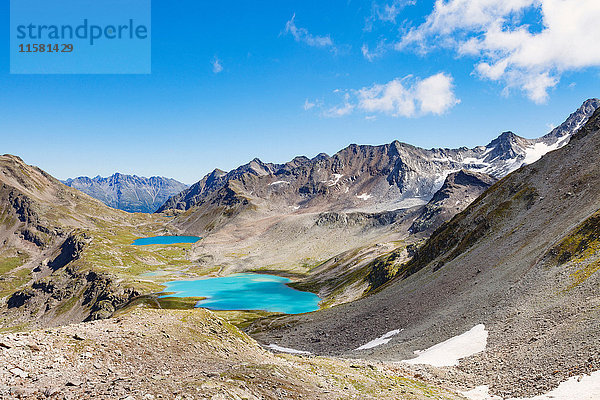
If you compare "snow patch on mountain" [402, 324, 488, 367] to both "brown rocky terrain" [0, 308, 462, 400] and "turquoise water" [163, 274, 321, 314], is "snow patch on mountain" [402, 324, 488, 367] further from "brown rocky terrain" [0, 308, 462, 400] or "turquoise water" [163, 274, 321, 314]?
"turquoise water" [163, 274, 321, 314]

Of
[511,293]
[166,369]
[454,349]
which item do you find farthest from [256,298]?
[166,369]

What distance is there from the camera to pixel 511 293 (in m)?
46.1

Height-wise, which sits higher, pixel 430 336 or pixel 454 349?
pixel 454 349

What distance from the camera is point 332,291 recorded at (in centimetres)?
16100

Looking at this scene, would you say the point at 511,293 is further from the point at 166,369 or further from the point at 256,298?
the point at 256,298

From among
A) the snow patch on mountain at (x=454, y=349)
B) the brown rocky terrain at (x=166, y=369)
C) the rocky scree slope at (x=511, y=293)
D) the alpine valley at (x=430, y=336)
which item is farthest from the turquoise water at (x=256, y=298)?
the brown rocky terrain at (x=166, y=369)

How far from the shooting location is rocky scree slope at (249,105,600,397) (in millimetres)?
30156

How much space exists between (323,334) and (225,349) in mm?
42850

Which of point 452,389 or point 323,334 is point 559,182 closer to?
point 323,334

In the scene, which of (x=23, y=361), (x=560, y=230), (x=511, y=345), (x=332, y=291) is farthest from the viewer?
(x=332, y=291)

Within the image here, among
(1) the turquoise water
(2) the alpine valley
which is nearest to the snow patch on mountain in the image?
(2) the alpine valley

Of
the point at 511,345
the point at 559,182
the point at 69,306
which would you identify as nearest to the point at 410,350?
the point at 511,345

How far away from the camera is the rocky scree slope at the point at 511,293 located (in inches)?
1187

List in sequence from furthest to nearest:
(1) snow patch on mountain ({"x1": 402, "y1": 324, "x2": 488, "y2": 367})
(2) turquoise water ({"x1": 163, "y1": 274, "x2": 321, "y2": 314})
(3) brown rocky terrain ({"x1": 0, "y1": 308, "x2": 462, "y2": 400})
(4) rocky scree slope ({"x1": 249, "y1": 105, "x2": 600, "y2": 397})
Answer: (2) turquoise water ({"x1": 163, "y1": 274, "x2": 321, "y2": 314})
(1) snow patch on mountain ({"x1": 402, "y1": 324, "x2": 488, "y2": 367})
(4) rocky scree slope ({"x1": 249, "y1": 105, "x2": 600, "y2": 397})
(3) brown rocky terrain ({"x1": 0, "y1": 308, "x2": 462, "y2": 400})
